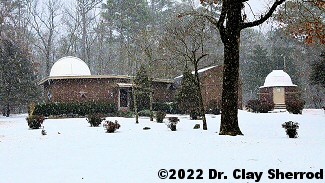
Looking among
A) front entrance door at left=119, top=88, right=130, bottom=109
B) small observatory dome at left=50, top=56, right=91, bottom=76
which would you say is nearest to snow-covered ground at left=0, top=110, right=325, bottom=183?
front entrance door at left=119, top=88, right=130, bottom=109

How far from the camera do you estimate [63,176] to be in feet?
23.2

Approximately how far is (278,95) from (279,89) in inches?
29.7

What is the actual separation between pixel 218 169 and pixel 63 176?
3.30m

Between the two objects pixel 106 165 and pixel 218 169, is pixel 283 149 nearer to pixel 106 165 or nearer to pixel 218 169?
pixel 218 169

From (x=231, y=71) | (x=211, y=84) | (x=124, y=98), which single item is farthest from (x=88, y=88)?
(x=231, y=71)

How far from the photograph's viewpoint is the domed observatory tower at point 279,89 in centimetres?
4062

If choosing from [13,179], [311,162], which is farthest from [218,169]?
[13,179]

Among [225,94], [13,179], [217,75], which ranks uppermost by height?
[217,75]

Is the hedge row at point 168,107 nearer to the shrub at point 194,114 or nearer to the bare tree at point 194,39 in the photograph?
the shrub at point 194,114

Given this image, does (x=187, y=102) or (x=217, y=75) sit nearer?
(x=187, y=102)

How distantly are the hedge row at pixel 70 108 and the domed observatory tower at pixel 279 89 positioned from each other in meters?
20.8

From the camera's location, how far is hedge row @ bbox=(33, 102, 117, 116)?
105ft

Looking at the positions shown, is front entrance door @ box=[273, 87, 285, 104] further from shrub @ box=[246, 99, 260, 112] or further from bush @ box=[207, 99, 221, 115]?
bush @ box=[207, 99, 221, 115]

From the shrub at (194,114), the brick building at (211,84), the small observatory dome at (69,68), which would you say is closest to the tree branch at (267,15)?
the shrub at (194,114)
